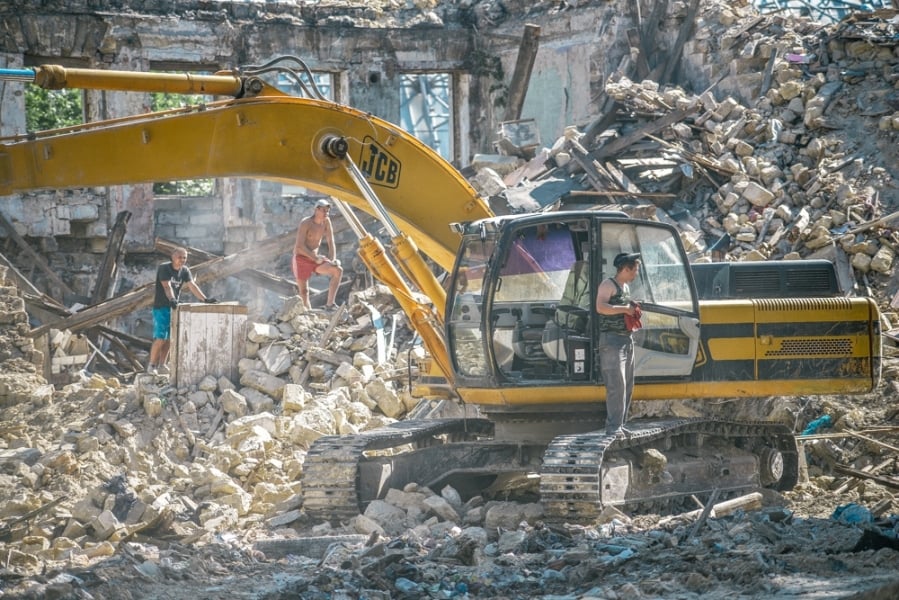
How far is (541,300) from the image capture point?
905 cm

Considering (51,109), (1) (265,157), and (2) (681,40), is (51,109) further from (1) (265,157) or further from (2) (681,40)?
(1) (265,157)

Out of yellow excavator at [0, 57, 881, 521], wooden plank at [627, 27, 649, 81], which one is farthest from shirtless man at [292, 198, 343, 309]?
wooden plank at [627, 27, 649, 81]

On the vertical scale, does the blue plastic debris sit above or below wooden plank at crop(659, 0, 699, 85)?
Result: below

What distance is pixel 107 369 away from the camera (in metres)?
16.2

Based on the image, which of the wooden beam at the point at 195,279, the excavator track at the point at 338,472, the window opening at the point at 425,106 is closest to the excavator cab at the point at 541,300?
the excavator track at the point at 338,472

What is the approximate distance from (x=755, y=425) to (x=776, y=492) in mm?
518

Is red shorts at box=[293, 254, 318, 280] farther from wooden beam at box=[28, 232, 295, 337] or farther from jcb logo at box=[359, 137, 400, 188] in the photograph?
jcb logo at box=[359, 137, 400, 188]

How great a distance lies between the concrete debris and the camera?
711cm

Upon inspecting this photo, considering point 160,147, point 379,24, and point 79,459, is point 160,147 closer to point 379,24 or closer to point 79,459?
point 79,459

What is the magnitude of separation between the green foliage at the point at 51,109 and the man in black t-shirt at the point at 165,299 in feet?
64.1

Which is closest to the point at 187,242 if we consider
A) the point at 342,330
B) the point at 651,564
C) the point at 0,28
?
the point at 0,28

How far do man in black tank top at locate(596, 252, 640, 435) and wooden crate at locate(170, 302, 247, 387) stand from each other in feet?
17.7

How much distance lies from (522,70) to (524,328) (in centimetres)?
1198

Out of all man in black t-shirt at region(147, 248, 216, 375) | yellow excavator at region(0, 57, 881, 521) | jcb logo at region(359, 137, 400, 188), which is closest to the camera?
yellow excavator at region(0, 57, 881, 521)
